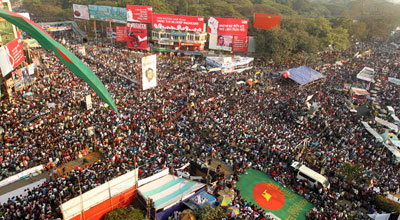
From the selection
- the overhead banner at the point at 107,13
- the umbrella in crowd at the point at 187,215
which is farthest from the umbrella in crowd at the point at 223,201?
the overhead banner at the point at 107,13

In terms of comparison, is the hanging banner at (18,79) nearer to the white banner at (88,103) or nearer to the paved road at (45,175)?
the white banner at (88,103)

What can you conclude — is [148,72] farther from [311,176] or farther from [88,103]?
[311,176]

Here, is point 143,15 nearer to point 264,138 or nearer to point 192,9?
point 192,9

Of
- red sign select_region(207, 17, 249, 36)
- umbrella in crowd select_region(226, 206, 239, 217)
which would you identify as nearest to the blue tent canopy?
red sign select_region(207, 17, 249, 36)

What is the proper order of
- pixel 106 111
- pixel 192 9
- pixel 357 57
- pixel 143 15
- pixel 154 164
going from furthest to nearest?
pixel 192 9
pixel 357 57
pixel 143 15
pixel 106 111
pixel 154 164

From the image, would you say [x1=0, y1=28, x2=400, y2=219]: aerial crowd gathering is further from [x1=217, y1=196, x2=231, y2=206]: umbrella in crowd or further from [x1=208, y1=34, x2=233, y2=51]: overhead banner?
[x1=208, y1=34, x2=233, y2=51]: overhead banner

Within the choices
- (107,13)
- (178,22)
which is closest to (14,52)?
(178,22)

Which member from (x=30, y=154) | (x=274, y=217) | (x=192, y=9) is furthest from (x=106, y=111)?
(x=192, y=9)
